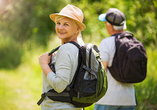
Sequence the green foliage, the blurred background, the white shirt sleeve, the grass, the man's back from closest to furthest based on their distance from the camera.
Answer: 1. the white shirt sleeve
2. the man's back
3. the grass
4. the blurred background
5. the green foliage

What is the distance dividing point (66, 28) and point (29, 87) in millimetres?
5409

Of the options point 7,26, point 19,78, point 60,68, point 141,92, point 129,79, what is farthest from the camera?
point 7,26

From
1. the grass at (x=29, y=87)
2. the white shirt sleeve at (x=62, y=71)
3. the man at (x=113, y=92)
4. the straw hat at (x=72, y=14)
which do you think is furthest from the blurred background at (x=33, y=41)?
the white shirt sleeve at (x=62, y=71)

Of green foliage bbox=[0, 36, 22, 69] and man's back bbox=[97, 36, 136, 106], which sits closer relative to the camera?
man's back bbox=[97, 36, 136, 106]

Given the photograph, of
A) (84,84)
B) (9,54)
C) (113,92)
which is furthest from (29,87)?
(84,84)

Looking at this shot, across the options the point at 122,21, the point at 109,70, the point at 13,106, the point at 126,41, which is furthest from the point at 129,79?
the point at 13,106

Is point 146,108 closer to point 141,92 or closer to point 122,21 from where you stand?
point 141,92

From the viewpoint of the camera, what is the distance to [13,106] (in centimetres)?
536

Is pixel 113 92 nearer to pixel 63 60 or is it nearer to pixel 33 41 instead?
pixel 63 60

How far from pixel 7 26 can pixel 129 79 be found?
649 inches

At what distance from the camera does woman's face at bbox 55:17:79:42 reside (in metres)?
2.15

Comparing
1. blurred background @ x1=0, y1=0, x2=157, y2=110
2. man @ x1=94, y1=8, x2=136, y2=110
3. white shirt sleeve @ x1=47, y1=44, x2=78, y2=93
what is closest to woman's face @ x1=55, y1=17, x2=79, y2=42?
white shirt sleeve @ x1=47, y1=44, x2=78, y2=93

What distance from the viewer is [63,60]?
1.91 m

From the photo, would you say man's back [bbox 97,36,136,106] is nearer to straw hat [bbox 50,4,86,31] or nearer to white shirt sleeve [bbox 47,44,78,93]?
straw hat [bbox 50,4,86,31]
